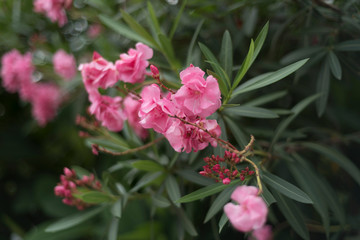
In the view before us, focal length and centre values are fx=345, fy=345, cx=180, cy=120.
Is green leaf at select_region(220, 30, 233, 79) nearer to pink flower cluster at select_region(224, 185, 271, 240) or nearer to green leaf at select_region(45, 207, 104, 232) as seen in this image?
pink flower cluster at select_region(224, 185, 271, 240)

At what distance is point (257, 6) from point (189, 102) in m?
0.89

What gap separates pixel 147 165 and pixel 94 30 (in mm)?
1131

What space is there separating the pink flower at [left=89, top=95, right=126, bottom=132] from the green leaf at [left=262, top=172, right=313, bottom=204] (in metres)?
0.47

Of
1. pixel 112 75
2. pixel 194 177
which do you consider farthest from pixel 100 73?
pixel 194 177

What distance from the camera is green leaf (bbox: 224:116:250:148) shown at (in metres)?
1.00

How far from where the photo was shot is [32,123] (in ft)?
7.16

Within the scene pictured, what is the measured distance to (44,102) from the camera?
1.92 metres

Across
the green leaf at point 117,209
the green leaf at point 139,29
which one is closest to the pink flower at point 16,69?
the green leaf at point 139,29

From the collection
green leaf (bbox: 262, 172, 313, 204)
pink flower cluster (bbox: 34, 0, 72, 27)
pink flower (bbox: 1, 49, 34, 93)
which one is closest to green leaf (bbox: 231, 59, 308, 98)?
green leaf (bbox: 262, 172, 313, 204)

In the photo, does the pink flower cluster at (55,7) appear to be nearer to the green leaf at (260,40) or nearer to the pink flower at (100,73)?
the pink flower at (100,73)

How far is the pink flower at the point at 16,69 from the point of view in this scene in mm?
1800

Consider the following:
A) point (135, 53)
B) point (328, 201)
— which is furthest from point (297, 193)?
point (135, 53)

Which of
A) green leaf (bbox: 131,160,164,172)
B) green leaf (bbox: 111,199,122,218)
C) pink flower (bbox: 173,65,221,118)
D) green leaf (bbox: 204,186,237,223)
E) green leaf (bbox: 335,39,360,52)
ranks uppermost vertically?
pink flower (bbox: 173,65,221,118)

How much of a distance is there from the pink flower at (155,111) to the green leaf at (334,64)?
0.59 meters
